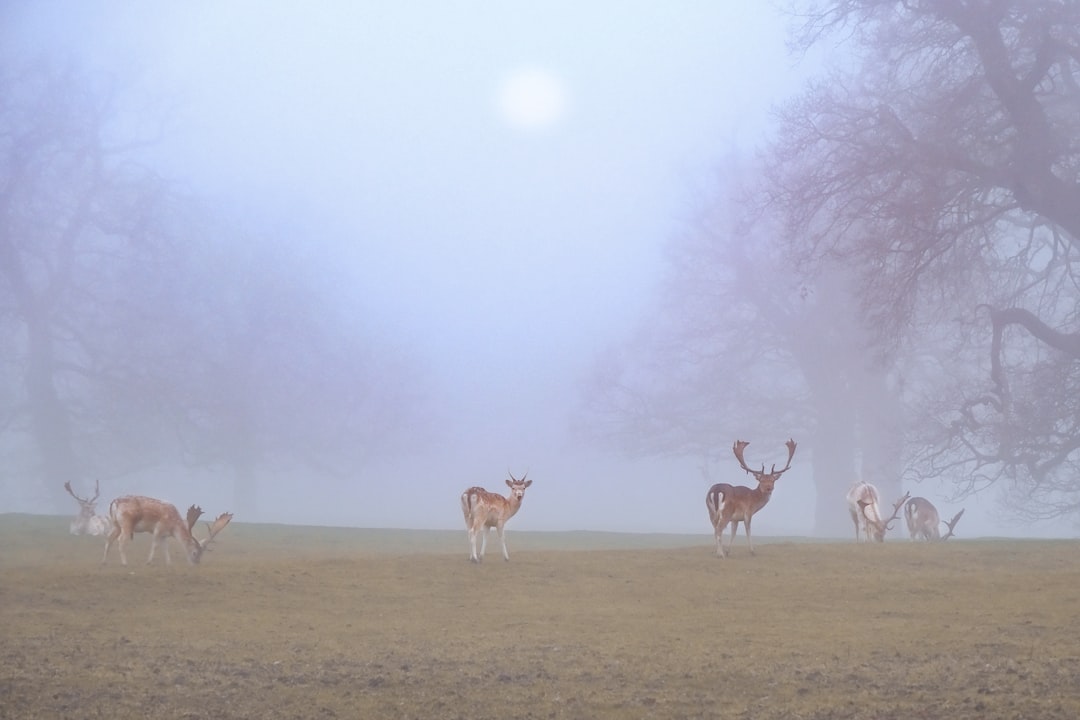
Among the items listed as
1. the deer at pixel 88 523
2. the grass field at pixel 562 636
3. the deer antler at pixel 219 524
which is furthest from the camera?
the deer at pixel 88 523

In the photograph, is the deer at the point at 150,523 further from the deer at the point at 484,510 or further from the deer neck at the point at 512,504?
the deer neck at the point at 512,504

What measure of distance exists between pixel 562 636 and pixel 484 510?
6.03 meters

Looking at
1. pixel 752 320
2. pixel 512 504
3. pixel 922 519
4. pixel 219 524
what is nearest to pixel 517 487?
pixel 512 504

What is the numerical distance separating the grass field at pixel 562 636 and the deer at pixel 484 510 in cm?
44

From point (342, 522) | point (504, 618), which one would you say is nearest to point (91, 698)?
point (504, 618)

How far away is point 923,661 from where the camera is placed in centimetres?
1161

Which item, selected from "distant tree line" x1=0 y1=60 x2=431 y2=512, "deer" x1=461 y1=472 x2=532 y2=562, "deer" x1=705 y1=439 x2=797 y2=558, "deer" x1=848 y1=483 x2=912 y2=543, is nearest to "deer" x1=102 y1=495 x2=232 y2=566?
"deer" x1=461 y1=472 x2=532 y2=562

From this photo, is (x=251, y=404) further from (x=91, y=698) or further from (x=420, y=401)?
(x=91, y=698)

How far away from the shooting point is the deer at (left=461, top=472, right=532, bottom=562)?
19.0m

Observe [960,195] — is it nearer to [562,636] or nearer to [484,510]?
[484,510]

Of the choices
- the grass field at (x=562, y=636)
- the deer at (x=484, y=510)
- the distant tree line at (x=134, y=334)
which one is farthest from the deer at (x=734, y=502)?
the distant tree line at (x=134, y=334)

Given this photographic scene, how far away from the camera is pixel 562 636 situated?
43.8ft

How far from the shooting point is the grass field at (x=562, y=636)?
34.2 feet

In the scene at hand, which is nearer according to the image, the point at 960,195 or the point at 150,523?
the point at 150,523
